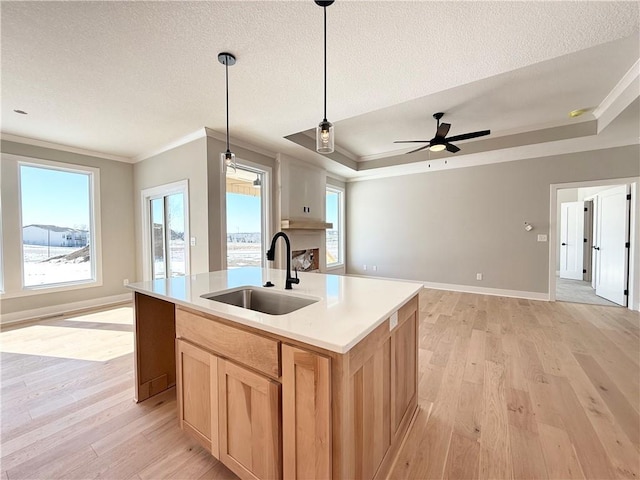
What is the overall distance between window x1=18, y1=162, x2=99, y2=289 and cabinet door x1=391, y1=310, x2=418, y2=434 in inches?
204

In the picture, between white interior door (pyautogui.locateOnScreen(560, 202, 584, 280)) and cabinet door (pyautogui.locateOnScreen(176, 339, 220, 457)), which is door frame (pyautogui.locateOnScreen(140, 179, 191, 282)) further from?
white interior door (pyautogui.locateOnScreen(560, 202, 584, 280))

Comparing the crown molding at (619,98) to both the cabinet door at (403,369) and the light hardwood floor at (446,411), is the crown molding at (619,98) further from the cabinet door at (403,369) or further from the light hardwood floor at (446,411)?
the cabinet door at (403,369)

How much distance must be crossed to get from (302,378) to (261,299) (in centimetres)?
92

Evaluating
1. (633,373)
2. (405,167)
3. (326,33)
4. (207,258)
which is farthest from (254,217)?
(633,373)

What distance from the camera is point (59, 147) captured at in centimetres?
406

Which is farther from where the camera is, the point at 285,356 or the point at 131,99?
the point at 131,99

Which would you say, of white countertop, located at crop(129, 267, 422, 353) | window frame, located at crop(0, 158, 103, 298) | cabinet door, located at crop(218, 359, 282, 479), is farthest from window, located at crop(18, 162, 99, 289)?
cabinet door, located at crop(218, 359, 282, 479)

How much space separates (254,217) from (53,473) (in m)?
3.46

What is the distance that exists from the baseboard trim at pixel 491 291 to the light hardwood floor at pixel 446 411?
4.73 ft

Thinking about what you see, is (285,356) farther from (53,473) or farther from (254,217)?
(254,217)

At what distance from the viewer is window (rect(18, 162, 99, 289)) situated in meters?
3.86

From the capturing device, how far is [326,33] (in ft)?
6.05

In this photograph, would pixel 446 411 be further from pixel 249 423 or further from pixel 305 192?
pixel 305 192

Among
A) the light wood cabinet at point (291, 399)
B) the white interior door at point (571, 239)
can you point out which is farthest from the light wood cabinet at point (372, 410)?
the white interior door at point (571, 239)
